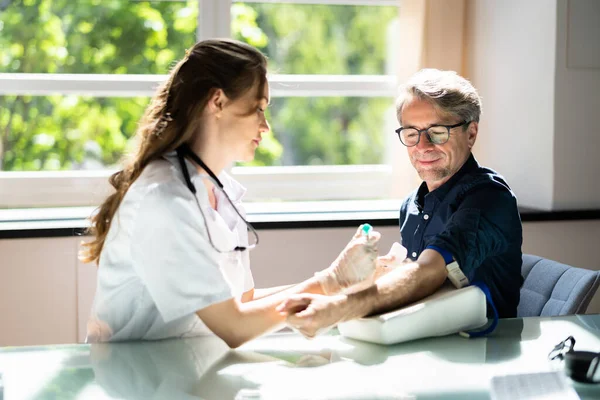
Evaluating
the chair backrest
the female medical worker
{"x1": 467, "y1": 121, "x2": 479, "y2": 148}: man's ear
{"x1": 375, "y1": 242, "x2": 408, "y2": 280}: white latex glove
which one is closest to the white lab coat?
the female medical worker

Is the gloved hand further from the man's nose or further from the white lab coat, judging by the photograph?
the man's nose

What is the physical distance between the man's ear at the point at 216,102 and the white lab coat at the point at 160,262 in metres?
0.14

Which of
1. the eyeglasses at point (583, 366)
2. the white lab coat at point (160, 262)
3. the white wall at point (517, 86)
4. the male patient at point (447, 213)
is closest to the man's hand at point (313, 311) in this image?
the male patient at point (447, 213)

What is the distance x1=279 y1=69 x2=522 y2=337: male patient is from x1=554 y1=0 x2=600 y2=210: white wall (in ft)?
3.62

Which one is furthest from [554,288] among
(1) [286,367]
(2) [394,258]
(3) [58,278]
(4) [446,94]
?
(3) [58,278]

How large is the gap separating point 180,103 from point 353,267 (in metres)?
0.54

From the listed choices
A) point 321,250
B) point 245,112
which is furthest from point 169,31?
point 245,112

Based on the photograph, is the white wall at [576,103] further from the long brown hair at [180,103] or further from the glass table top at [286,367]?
the long brown hair at [180,103]

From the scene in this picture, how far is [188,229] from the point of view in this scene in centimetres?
165

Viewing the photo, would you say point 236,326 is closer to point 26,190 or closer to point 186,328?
point 186,328

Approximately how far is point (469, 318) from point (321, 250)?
5.23 ft

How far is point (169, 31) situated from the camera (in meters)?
8.17

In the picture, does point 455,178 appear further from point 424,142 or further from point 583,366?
point 583,366

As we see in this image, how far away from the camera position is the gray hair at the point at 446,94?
7.08 feet
